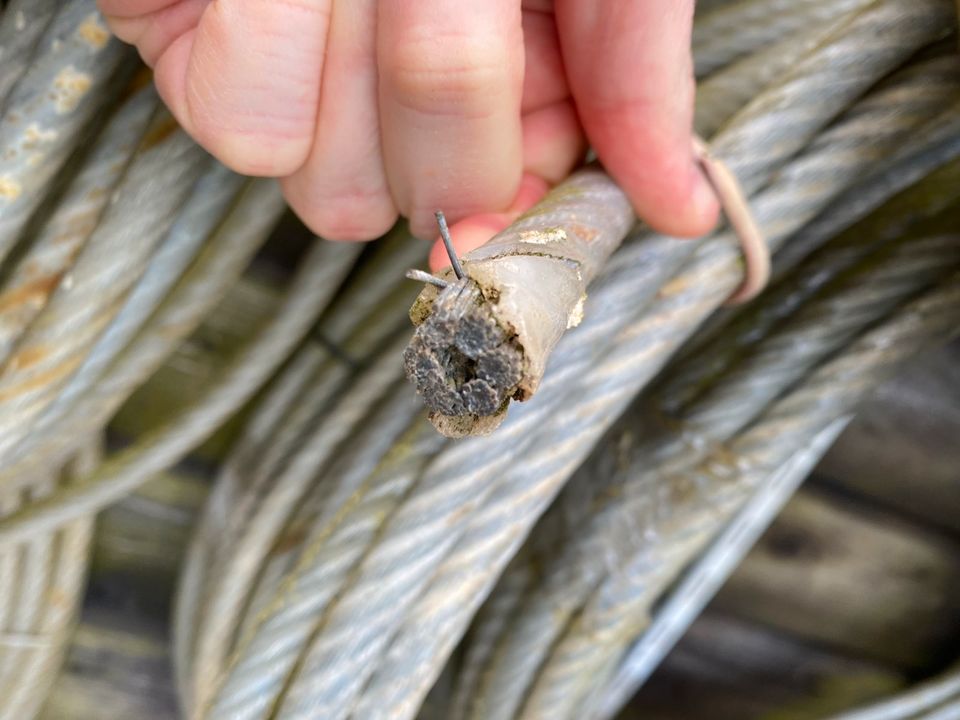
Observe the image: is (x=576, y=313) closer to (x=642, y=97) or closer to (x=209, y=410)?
(x=642, y=97)

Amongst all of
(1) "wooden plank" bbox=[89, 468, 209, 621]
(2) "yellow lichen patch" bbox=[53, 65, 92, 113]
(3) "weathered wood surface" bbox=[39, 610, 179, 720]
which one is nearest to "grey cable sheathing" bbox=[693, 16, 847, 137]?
(2) "yellow lichen patch" bbox=[53, 65, 92, 113]

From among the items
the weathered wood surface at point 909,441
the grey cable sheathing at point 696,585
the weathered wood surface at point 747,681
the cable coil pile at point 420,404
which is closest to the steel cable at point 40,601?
the cable coil pile at point 420,404

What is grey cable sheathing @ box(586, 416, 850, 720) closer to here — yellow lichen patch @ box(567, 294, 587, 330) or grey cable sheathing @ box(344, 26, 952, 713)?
grey cable sheathing @ box(344, 26, 952, 713)

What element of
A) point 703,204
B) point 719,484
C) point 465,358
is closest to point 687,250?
point 703,204

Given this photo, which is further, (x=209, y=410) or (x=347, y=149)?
(x=209, y=410)

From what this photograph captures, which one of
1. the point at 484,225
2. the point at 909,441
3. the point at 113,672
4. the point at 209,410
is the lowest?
the point at 909,441

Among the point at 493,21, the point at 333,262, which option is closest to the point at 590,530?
the point at 333,262
